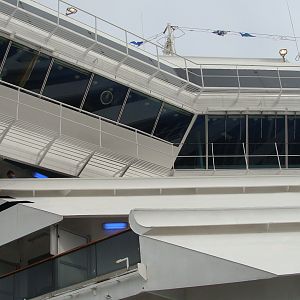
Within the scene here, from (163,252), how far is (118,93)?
295 inches

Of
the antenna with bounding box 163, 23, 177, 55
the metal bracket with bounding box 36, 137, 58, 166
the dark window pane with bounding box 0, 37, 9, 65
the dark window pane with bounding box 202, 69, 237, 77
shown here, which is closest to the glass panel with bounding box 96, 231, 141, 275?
the metal bracket with bounding box 36, 137, 58, 166

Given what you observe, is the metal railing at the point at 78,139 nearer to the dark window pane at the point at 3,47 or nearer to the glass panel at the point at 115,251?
the dark window pane at the point at 3,47

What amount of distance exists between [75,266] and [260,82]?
972cm

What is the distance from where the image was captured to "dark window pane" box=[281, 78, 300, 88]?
64.3 ft

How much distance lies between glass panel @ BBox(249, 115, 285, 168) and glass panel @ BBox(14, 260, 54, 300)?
8162 millimetres

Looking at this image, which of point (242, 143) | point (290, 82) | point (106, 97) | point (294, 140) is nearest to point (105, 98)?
point (106, 97)

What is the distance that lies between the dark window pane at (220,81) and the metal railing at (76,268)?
27.7ft

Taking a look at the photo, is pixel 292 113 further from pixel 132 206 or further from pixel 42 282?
pixel 42 282

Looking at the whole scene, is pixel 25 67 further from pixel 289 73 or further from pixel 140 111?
pixel 289 73

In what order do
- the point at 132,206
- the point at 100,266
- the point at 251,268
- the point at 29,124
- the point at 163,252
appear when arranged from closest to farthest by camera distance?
the point at 251,268 → the point at 163,252 → the point at 100,266 → the point at 132,206 → the point at 29,124

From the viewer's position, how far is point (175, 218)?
11.2m

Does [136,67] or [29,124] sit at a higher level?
[136,67]

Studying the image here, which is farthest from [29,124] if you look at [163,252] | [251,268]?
Answer: [251,268]

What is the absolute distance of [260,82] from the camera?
1944cm
